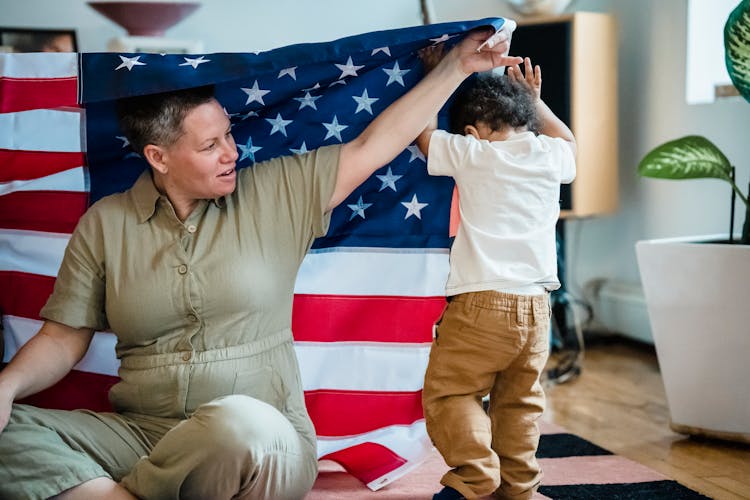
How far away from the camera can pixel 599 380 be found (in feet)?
9.75

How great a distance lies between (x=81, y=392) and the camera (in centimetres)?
195

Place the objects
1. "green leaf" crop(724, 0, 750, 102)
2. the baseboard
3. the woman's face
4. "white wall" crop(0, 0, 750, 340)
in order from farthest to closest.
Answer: the baseboard
"white wall" crop(0, 0, 750, 340)
"green leaf" crop(724, 0, 750, 102)
the woman's face

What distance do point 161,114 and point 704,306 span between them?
56.5 inches

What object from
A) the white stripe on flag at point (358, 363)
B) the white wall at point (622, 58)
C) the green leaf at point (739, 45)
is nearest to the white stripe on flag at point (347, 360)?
the white stripe on flag at point (358, 363)

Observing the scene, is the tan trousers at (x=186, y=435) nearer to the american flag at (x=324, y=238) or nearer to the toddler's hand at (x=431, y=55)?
the american flag at (x=324, y=238)

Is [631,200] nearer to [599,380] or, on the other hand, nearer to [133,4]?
[599,380]

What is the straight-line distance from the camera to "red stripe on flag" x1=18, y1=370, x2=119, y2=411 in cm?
195

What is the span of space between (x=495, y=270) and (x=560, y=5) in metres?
1.96

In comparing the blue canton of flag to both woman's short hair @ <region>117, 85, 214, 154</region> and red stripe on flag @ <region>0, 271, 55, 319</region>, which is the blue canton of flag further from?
red stripe on flag @ <region>0, 271, 55, 319</region>

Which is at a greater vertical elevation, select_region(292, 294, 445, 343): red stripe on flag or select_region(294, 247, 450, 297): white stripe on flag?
select_region(294, 247, 450, 297): white stripe on flag

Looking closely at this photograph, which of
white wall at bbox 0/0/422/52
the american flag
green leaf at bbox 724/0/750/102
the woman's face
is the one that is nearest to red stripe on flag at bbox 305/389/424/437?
the american flag

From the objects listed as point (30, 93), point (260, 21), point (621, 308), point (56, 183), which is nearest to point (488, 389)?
point (56, 183)

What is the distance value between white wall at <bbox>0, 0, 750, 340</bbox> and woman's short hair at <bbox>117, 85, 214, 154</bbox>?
1.90 meters

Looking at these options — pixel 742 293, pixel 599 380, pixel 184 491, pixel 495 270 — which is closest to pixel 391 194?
pixel 495 270
